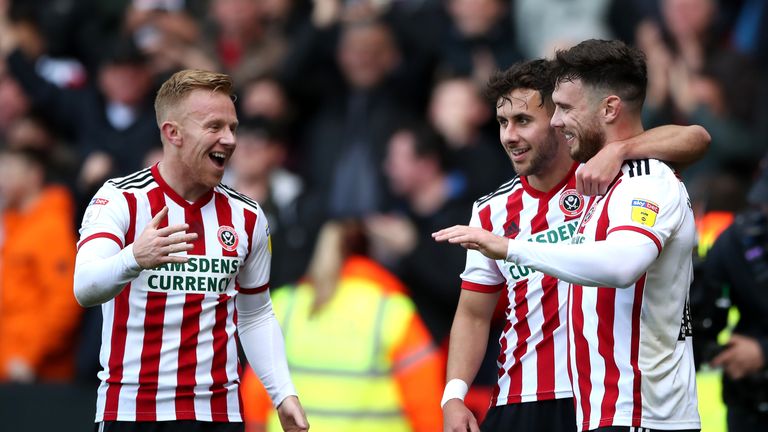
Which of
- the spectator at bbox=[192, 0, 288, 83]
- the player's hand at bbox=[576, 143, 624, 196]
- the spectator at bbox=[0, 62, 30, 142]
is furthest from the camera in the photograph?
the spectator at bbox=[0, 62, 30, 142]

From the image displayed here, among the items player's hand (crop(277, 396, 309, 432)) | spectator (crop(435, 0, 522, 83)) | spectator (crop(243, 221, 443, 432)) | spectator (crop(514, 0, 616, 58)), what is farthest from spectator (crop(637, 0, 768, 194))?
player's hand (crop(277, 396, 309, 432))

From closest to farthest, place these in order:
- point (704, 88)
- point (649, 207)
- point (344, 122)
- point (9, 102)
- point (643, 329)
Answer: point (649, 207) → point (643, 329) → point (704, 88) → point (344, 122) → point (9, 102)

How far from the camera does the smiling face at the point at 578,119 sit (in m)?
4.95

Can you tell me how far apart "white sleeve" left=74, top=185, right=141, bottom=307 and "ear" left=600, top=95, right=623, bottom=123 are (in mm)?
1898

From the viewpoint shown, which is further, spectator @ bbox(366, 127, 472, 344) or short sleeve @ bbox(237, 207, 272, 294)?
spectator @ bbox(366, 127, 472, 344)

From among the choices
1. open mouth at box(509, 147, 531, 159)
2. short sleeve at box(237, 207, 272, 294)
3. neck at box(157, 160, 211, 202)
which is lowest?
short sleeve at box(237, 207, 272, 294)

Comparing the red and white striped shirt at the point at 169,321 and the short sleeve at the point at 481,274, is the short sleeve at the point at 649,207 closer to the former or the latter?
the short sleeve at the point at 481,274

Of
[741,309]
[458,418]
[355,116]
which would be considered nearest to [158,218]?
[458,418]

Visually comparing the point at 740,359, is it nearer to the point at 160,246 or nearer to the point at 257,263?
the point at 257,263

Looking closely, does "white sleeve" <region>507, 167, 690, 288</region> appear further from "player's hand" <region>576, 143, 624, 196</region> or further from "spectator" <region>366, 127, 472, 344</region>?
"spectator" <region>366, 127, 472, 344</region>

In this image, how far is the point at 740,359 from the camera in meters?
6.34

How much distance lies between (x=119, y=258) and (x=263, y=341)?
1.01 meters

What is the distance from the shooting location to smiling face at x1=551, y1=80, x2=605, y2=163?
4953mm

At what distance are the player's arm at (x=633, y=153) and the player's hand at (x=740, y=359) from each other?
61.4 inches
